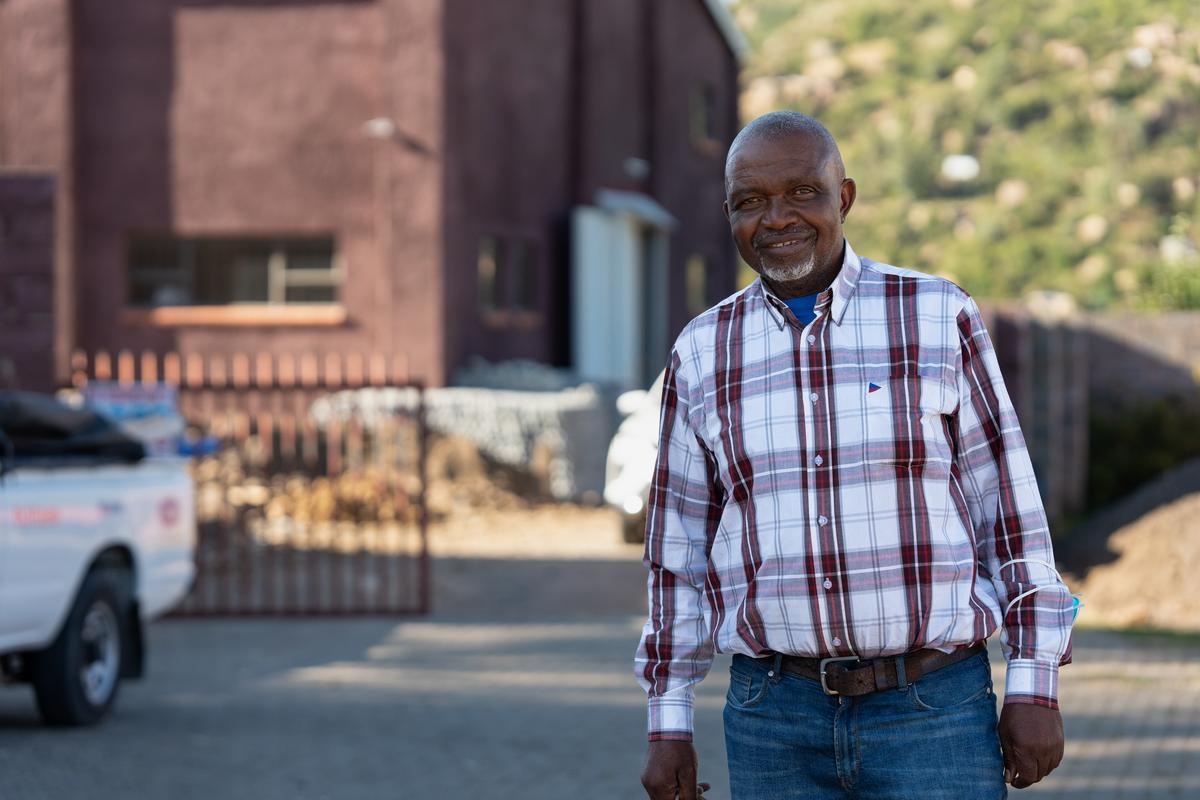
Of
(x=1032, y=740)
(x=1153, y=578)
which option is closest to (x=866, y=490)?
(x=1032, y=740)

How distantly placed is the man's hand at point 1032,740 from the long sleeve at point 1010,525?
2 cm

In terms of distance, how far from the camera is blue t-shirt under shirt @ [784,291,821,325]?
354cm

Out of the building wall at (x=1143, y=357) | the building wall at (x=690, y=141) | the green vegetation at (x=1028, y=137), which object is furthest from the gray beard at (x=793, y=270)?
the green vegetation at (x=1028, y=137)

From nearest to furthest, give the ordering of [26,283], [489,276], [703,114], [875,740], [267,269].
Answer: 1. [875,740]
2. [26,283]
3. [267,269]
4. [489,276]
5. [703,114]

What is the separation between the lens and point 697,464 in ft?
12.0

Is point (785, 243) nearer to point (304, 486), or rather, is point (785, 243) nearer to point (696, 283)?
point (304, 486)

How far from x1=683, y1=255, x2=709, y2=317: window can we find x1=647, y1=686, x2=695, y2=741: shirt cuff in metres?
29.5

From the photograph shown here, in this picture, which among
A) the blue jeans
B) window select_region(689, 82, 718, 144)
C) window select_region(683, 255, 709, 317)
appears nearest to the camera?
the blue jeans

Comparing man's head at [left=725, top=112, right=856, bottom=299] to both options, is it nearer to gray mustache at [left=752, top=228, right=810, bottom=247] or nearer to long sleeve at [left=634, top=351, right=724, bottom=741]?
gray mustache at [left=752, top=228, right=810, bottom=247]

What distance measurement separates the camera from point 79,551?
9.13 metres

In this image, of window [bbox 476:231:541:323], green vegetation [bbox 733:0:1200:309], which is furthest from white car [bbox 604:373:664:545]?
green vegetation [bbox 733:0:1200:309]

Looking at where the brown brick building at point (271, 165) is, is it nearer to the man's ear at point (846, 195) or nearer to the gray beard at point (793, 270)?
the man's ear at point (846, 195)

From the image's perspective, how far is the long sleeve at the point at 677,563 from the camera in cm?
362

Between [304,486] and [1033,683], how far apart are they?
1712 centimetres
